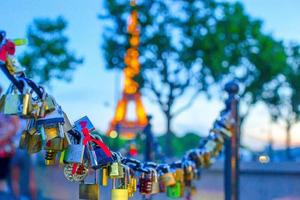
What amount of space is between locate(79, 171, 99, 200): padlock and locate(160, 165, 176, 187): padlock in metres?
0.96

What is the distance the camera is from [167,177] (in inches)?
113

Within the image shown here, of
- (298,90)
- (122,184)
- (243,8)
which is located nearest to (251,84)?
(243,8)

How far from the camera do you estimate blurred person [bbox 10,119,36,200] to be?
268 inches

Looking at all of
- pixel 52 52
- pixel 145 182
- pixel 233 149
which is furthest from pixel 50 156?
pixel 52 52

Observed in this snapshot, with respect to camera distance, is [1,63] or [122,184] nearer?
[1,63]

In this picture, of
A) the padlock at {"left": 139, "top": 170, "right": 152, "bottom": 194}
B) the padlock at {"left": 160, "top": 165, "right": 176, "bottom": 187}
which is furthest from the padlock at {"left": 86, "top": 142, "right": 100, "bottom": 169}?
the padlock at {"left": 160, "top": 165, "right": 176, "bottom": 187}

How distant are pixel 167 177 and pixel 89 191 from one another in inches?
41.4

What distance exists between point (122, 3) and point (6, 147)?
15.3 meters

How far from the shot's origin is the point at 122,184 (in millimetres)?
2094

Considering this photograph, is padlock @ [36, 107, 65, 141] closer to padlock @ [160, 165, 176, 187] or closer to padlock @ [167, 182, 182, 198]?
padlock @ [160, 165, 176, 187]

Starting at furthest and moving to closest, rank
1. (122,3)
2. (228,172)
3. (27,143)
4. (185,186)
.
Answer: (122,3)
(228,172)
(185,186)
(27,143)

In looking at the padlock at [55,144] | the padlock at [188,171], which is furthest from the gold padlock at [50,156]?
the padlock at [188,171]

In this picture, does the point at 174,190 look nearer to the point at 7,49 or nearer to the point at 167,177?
the point at 167,177

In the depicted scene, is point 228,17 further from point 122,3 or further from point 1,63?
point 1,63
